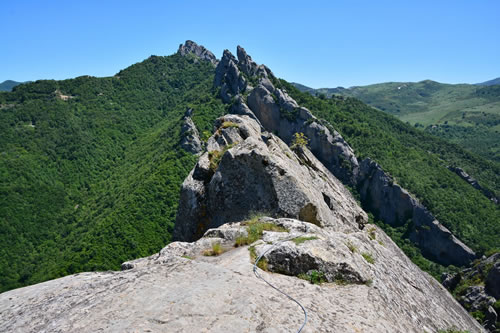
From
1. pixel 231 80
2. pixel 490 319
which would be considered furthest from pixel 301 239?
pixel 231 80

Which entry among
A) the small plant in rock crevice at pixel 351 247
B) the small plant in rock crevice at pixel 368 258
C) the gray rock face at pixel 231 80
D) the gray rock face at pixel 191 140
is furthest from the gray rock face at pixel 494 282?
the gray rock face at pixel 231 80

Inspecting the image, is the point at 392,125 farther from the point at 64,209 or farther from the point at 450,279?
the point at 64,209

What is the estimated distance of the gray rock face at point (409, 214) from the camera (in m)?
60.1

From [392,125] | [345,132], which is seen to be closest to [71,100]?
[345,132]

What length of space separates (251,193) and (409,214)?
61.2 metres

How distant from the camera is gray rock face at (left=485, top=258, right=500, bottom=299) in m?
33.7

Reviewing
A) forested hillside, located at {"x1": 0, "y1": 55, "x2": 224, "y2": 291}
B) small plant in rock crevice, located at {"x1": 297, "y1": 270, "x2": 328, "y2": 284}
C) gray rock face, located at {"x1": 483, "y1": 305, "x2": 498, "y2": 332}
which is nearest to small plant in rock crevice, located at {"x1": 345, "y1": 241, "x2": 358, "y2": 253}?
small plant in rock crevice, located at {"x1": 297, "y1": 270, "x2": 328, "y2": 284}

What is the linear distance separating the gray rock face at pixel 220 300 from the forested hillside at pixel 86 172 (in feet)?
162

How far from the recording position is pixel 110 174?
324 feet

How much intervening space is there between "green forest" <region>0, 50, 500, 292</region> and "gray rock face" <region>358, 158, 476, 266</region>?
3879 mm

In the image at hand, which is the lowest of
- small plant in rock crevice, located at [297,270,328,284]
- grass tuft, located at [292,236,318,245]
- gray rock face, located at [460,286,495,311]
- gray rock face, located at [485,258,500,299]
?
gray rock face, located at [460,286,495,311]

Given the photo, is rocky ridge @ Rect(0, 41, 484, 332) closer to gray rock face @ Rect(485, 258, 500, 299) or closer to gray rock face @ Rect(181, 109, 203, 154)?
gray rock face @ Rect(485, 258, 500, 299)

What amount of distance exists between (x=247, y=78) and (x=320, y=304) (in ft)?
297

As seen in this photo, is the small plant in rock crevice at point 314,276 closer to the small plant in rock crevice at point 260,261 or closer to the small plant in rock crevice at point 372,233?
the small plant in rock crevice at point 260,261
